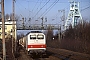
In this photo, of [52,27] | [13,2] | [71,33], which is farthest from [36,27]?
[13,2]

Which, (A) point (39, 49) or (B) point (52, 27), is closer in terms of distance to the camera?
(A) point (39, 49)

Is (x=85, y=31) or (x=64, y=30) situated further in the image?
→ (x=64, y=30)

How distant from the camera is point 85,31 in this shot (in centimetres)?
5159

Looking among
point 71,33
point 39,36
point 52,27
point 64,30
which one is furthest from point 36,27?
point 39,36

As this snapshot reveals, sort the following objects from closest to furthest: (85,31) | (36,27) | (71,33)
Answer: (85,31)
(71,33)
(36,27)

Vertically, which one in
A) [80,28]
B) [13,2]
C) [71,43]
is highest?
[13,2]

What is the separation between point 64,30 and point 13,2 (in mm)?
35639

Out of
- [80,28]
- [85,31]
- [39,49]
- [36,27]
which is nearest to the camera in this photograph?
[39,49]

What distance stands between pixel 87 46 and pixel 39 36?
1599cm

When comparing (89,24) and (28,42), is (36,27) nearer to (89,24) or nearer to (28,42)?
(89,24)

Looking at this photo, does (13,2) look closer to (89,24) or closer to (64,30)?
(89,24)

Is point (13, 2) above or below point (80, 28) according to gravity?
above

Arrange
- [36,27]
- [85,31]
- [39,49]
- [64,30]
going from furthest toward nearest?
[36,27]
[64,30]
[85,31]
[39,49]

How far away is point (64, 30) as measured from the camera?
Result: 74.2 m
